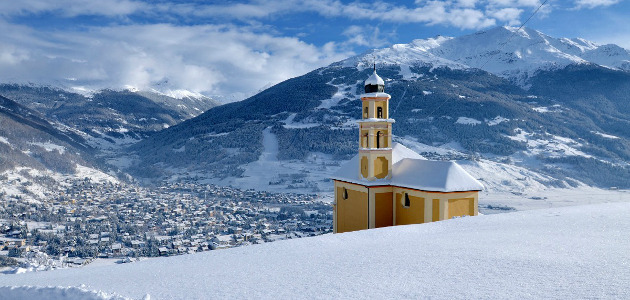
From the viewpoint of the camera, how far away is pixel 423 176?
25.5m

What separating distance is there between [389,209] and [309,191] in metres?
70.4

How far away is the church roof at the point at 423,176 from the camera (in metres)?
24.4

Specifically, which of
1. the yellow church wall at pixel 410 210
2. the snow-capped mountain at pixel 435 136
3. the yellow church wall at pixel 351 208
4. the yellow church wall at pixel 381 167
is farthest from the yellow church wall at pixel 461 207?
the snow-capped mountain at pixel 435 136

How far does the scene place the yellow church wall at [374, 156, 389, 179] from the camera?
89.3 feet

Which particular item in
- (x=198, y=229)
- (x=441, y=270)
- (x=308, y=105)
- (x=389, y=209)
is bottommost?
(x=198, y=229)

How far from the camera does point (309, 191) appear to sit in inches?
3814

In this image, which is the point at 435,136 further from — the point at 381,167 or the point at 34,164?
the point at 34,164

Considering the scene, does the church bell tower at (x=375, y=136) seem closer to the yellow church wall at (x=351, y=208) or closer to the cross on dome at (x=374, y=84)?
the cross on dome at (x=374, y=84)

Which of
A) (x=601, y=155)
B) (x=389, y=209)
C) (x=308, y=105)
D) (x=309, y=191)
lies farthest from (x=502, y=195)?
(x=308, y=105)

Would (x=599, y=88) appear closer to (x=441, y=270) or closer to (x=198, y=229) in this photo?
(x=198, y=229)

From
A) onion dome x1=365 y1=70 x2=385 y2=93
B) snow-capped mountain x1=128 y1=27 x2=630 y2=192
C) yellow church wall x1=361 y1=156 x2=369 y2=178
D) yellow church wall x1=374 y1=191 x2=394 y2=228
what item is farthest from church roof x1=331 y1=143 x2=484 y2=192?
snow-capped mountain x1=128 y1=27 x2=630 y2=192

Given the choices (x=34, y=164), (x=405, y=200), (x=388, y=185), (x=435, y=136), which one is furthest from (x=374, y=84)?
(x=34, y=164)

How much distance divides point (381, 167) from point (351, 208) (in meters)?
3.49

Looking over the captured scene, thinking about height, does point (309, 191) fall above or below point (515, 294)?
below
